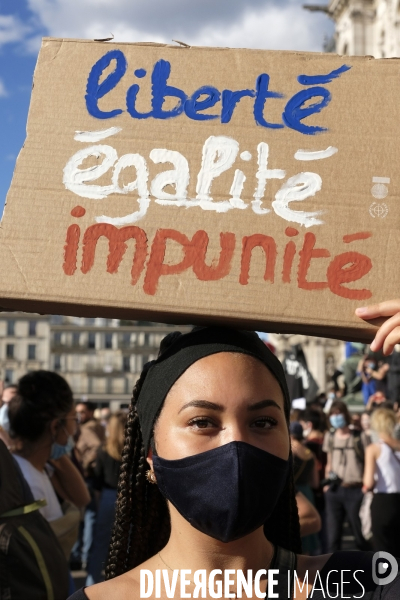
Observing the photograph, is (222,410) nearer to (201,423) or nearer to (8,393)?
Result: (201,423)

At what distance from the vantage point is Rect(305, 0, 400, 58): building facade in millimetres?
34594

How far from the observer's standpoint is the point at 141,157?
2.28 meters

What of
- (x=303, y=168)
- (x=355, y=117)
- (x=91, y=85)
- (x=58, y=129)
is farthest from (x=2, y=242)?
(x=355, y=117)

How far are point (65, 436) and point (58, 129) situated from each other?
9.24ft

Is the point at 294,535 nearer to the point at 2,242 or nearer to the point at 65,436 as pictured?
the point at 2,242

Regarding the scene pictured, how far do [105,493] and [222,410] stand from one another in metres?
6.43

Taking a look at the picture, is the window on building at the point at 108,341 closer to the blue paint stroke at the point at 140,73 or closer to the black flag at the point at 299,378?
the black flag at the point at 299,378

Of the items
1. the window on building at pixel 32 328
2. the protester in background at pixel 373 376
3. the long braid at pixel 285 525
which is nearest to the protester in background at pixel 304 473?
the long braid at pixel 285 525

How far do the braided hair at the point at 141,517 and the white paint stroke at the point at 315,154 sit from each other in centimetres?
63

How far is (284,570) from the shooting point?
2.13 meters

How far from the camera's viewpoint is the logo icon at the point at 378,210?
2.20 m

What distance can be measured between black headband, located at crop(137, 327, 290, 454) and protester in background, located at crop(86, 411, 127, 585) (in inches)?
219

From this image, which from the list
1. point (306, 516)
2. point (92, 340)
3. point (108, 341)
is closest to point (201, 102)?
point (306, 516)

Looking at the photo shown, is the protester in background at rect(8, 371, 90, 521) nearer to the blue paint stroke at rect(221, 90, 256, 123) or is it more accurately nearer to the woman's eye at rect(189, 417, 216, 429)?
the woman's eye at rect(189, 417, 216, 429)
